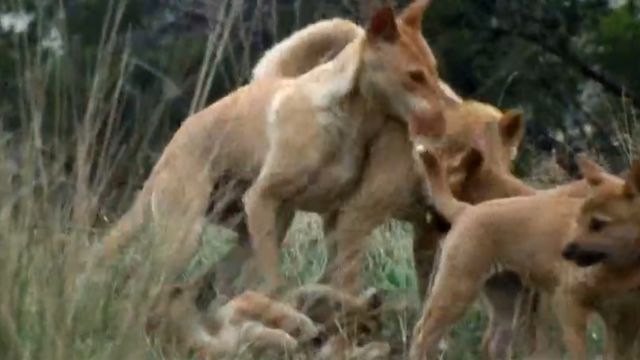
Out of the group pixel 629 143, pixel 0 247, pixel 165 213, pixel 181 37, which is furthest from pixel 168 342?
pixel 181 37

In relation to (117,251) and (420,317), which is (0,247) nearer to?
(117,251)

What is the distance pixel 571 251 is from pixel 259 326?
3.58 ft

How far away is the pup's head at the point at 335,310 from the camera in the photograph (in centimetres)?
666

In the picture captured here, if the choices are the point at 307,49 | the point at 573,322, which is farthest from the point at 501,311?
the point at 307,49

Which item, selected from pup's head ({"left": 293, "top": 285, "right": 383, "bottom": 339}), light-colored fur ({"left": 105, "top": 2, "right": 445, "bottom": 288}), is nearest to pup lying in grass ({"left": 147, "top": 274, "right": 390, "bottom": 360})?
pup's head ({"left": 293, "top": 285, "right": 383, "bottom": 339})

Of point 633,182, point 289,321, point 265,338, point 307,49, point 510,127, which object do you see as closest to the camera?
point 633,182

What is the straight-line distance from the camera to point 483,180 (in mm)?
7039

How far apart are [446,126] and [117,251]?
167 centimetres

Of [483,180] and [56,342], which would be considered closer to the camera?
[56,342]

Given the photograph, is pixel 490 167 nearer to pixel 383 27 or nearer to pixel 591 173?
pixel 383 27

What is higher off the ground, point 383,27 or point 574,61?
point 383,27

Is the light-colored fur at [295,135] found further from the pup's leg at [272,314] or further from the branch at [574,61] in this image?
the branch at [574,61]

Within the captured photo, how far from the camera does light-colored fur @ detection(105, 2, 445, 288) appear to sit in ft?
23.1

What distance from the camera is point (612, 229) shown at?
235 inches
